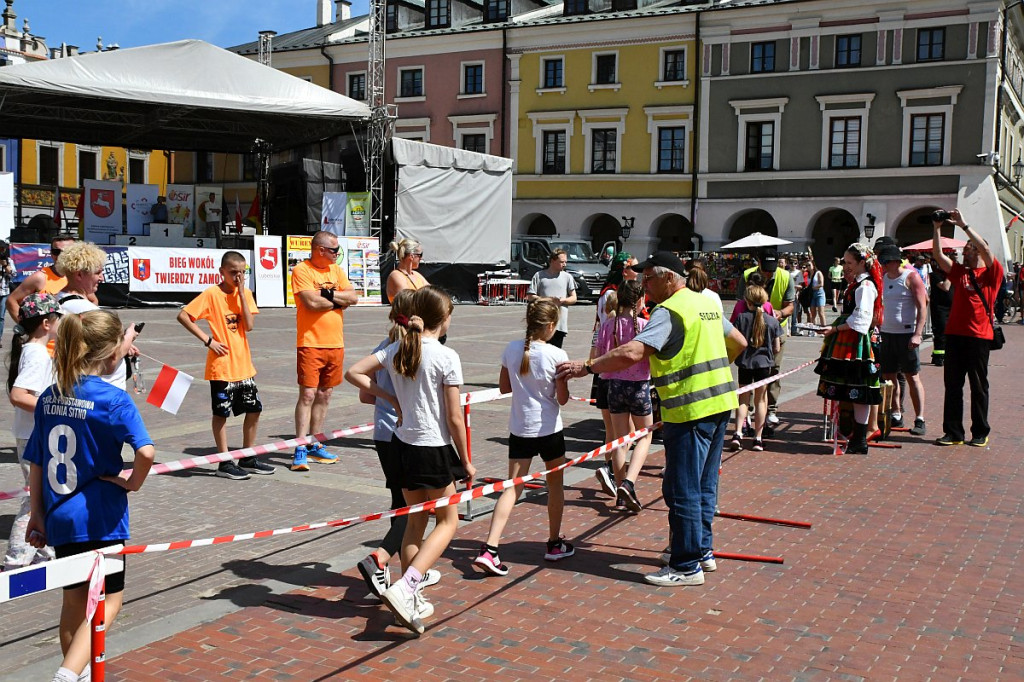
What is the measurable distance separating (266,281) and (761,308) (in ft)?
64.5

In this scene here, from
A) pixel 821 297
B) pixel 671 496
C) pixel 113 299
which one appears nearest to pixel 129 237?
pixel 113 299

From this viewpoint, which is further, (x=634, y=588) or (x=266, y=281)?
(x=266, y=281)

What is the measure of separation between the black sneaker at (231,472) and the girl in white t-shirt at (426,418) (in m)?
3.19

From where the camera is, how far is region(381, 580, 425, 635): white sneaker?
15.1 ft

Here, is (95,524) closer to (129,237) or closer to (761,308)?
(761,308)

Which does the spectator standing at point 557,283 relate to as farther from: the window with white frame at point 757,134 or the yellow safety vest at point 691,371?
the window with white frame at point 757,134

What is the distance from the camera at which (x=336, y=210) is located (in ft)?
94.9

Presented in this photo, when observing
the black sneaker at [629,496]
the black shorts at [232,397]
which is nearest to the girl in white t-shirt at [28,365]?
the black shorts at [232,397]

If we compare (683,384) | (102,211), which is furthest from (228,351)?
(102,211)

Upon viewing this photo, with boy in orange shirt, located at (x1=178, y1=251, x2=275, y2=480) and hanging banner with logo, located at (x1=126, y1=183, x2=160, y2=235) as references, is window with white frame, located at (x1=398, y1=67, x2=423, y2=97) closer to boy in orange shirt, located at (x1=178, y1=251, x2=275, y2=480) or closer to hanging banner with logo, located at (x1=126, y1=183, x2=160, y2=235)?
hanging banner with logo, located at (x1=126, y1=183, x2=160, y2=235)

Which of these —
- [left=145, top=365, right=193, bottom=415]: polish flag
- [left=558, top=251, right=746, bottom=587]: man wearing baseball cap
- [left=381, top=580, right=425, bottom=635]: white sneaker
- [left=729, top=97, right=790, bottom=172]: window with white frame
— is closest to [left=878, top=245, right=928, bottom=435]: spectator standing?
[left=558, top=251, right=746, bottom=587]: man wearing baseball cap

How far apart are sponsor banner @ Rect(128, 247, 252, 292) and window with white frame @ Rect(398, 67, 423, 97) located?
23442mm

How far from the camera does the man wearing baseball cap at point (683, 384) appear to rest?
542 cm

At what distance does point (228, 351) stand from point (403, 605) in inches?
154
